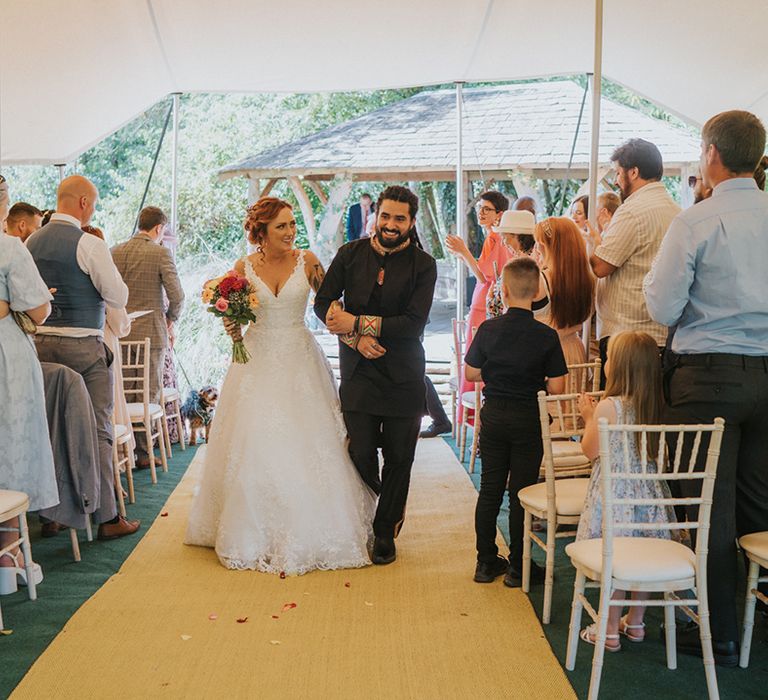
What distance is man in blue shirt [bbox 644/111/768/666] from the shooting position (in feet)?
10.7

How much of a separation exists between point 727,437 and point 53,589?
3.03m

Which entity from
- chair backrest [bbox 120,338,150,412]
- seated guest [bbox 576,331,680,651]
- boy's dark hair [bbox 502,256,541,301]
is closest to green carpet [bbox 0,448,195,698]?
chair backrest [bbox 120,338,150,412]

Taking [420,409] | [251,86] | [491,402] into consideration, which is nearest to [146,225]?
[251,86]

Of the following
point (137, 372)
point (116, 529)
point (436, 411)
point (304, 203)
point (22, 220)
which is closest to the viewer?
point (116, 529)

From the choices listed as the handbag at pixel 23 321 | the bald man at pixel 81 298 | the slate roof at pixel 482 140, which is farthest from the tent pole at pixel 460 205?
the handbag at pixel 23 321

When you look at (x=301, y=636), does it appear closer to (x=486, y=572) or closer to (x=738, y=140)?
(x=486, y=572)

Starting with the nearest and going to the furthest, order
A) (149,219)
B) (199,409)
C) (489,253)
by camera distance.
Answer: (489,253) < (149,219) < (199,409)

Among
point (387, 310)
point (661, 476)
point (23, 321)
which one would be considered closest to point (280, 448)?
point (387, 310)

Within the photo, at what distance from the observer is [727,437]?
131 inches

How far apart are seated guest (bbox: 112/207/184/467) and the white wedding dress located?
7.93 ft

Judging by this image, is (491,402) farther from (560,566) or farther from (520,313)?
(560,566)

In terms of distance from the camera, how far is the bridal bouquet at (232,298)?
456 cm

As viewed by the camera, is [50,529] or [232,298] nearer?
[232,298]

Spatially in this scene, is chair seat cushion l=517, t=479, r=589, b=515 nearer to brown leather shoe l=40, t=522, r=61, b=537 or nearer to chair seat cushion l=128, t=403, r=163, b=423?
brown leather shoe l=40, t=522, r=61, b=537
